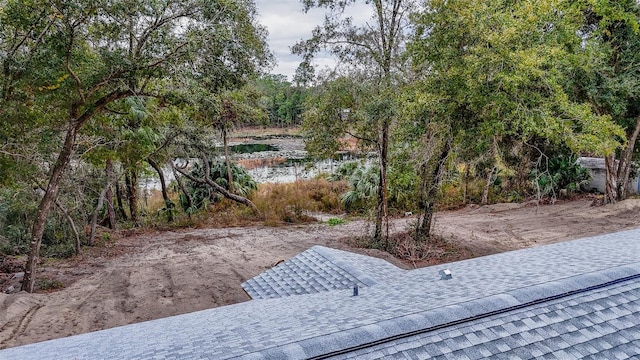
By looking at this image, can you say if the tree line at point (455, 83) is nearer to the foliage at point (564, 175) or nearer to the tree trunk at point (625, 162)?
the tree trunk at point (625, 162)

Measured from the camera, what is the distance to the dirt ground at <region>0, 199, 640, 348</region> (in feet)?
22.6

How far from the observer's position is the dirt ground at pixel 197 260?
22.6ft

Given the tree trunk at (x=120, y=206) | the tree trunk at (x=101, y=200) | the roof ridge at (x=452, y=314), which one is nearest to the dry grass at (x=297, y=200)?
the tree trunk at (x=120, y=206)

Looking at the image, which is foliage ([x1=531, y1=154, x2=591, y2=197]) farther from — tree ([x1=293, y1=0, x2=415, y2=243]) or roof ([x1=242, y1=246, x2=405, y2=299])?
roof ([x1=242, y1=246, x2=405, y2=299])

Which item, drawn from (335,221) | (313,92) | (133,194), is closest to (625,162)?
(335,221)

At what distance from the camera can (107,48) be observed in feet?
22.9

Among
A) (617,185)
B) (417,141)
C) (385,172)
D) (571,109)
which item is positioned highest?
(571,109)

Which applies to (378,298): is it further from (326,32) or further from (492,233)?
(492,233)

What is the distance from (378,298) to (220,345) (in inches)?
67.4

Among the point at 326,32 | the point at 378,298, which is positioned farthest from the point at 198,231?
the point at 378,298

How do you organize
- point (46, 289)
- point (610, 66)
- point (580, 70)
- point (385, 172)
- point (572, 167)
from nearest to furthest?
point (46, 289) < point (385, 172) < point (580, 70) < point (610, 66) < point (572, 167)

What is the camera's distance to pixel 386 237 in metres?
11.3

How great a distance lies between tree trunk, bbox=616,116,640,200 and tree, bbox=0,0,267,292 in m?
13.1

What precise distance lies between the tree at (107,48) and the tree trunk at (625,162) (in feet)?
42.9
